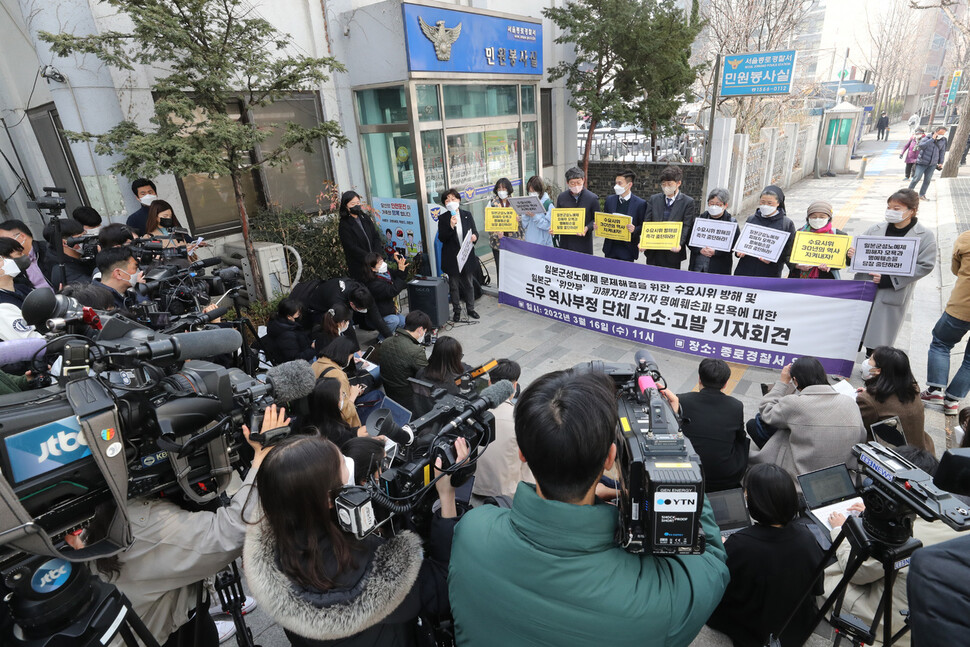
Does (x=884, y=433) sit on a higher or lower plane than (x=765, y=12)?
lower

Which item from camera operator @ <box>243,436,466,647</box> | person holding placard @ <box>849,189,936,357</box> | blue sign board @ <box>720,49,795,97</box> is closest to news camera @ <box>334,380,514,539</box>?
camera operator @ <box>243,436,466,647</box>

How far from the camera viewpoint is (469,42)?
863cm

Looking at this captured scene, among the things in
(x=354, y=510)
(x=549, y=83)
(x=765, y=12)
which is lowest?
(x=354, y=510)

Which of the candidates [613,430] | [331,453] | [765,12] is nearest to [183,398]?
[331,453]

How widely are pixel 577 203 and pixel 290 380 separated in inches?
221

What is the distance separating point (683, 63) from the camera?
10.6 metres

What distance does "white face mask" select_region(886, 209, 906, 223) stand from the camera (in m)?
4.79

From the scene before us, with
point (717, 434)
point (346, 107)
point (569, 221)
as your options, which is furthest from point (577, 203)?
point (717, 434)

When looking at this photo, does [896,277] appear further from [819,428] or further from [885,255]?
[819,428]

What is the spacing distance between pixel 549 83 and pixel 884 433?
432 inches

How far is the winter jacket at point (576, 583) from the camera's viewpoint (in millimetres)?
1312

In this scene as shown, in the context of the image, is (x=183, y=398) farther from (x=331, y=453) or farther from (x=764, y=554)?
(x=764, y=554)

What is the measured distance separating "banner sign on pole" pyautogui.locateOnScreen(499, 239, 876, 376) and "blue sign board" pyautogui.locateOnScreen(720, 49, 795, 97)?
4.70m

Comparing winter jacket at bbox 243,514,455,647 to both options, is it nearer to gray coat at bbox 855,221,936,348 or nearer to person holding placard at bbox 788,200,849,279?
person holding placard at bbox 788,200,849,279
